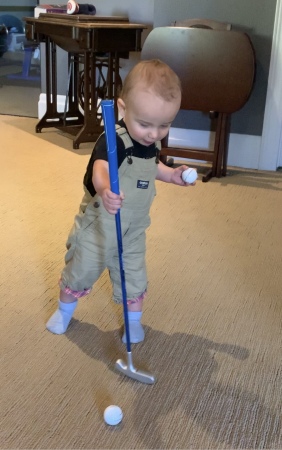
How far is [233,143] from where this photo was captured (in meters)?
3.05

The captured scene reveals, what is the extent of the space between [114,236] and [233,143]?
192 centimetres

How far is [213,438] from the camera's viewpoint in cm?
109

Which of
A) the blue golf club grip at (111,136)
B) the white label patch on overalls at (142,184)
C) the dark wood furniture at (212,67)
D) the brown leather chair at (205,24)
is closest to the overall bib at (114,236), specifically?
the white label patch on overalls at (142,184)

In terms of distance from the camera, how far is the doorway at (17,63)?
438 centimetres

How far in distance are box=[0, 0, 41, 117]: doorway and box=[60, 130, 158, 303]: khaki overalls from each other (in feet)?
10.1

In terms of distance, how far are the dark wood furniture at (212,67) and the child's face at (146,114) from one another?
160 cm

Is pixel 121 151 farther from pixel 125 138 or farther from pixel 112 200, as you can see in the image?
pixel 112 200

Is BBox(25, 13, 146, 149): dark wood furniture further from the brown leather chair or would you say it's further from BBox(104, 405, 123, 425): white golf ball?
BBox(104, 405, 123, 425): white golf ball

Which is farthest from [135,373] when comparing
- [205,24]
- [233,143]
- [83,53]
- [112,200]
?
[83,53]

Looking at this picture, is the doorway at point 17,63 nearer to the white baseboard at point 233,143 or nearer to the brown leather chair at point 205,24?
the white baseboard at point 233,143

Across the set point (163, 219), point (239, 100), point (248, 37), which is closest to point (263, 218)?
point (163, 219)

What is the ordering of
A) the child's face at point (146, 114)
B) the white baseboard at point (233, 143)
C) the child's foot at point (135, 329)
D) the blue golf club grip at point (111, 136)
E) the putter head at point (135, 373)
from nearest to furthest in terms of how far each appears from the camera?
1. the blue golf club grip at point (111, 136)
2. the child's face at point (146, 114)
3. the putter head at point (135, 373)
4. the child's foot at point (135, 329)
5. the white baseboard at point (233, 143)

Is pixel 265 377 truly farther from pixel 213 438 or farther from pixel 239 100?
pixel 239 100

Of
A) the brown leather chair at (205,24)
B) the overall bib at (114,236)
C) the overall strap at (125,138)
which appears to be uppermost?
the brown leather chair at (205,24)
